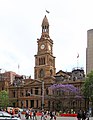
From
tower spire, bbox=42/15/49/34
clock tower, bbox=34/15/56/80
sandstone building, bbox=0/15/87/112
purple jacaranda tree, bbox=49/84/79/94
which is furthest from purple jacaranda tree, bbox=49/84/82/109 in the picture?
tower spire, bbox=42/15/49/34

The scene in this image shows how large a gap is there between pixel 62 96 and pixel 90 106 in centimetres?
930

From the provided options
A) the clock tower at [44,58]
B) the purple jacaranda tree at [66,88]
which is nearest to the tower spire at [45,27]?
the clock tower at [44,58]

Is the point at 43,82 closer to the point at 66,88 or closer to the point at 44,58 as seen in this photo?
the point at 44,58

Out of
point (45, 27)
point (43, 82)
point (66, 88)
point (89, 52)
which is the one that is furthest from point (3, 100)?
point (45, 27)

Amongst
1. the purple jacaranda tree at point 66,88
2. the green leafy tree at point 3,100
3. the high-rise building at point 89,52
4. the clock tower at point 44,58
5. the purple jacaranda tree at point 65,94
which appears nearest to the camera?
the purple jacaranda tree at point 66,88

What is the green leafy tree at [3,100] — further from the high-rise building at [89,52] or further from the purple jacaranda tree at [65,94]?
the high-rise building at [89,52]

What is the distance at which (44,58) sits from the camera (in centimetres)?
13088

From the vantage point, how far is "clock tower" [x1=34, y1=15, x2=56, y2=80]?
426 ft

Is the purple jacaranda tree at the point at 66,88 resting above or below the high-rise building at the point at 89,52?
below

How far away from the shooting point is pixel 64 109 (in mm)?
113375

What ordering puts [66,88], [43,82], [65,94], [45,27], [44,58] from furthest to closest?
1. [45,27]
2. [44,58]
3. [43,82]
4. [65,94]
5. [66,88]

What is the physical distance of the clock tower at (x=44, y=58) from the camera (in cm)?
12975

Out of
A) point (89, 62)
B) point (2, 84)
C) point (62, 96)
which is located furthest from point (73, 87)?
point (2, 84)

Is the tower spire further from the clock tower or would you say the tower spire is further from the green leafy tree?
the green leafy tree
